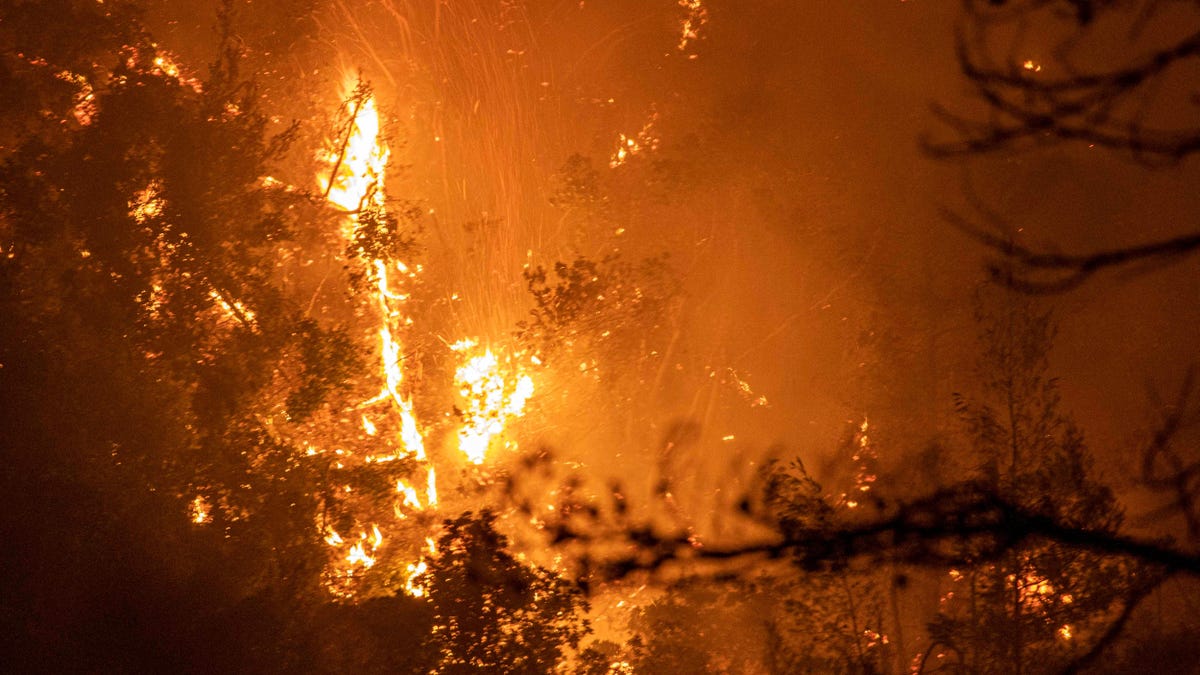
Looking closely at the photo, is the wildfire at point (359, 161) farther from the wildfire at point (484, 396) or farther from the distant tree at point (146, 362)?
the wildfire at point (484, 396)

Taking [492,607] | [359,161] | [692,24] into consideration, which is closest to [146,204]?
[359,161]

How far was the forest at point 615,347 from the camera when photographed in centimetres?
315

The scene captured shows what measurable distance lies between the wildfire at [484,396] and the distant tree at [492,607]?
241 mm

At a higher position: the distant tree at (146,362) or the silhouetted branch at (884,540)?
the distant tree at (146,362)

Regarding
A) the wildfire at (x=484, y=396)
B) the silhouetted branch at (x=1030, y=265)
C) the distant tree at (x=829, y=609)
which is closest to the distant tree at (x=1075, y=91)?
the silhouetted branch at (x=1030, y=265)

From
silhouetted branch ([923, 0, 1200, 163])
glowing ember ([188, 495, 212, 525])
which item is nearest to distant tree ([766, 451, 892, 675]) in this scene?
silhouetted branch ([923, 0, 1200, 163])

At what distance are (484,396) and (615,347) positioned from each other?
459 mm


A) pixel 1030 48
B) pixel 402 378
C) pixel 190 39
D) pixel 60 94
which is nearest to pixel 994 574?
pixel 1030 48

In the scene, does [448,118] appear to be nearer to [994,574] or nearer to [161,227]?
[161,227]

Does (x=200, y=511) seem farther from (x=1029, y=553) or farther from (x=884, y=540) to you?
(x=1029, y=553)

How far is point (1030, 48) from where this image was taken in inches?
129

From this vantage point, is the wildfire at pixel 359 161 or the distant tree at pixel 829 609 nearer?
the distant tree at pixel 829 609

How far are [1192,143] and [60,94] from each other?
12.4 ft

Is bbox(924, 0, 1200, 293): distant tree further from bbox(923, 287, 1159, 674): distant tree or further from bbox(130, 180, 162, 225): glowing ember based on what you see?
bbox(130, 180, 162, 225): glowing ember
